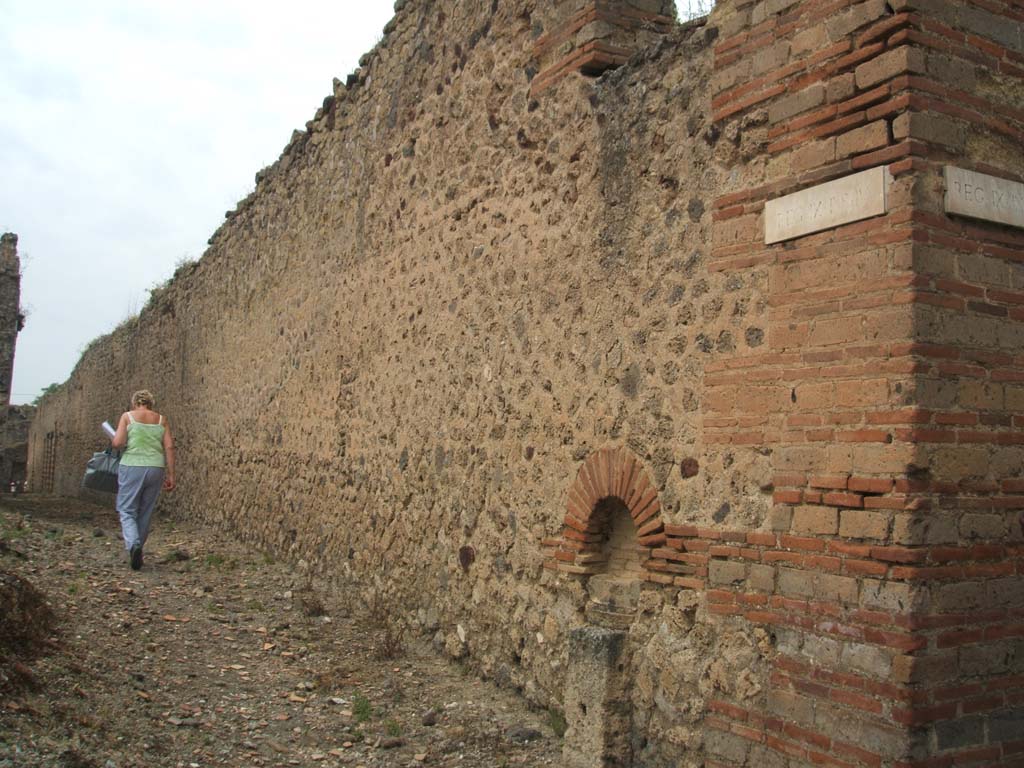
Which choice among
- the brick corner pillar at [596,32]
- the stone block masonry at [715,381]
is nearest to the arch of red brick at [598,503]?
the stone block masonry at [715,381]

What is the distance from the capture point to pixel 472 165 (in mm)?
5992

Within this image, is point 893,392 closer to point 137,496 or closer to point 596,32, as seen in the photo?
point 596,32

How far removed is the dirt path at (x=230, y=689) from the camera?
4.23 meters

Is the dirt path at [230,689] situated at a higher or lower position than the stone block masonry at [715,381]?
lower

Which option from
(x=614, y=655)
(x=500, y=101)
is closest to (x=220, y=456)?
(x=500, y=101)

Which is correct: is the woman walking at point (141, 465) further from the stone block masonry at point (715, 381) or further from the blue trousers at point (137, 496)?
the stone block masonry at point (715, 381)

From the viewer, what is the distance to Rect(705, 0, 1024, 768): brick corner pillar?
3193mm

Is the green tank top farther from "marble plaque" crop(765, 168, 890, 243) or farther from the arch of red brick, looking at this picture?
"marble plaque" crop(765, 168, 890, 243)

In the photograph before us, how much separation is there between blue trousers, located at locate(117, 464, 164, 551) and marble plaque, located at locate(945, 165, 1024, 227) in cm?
691

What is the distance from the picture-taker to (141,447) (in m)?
8.46

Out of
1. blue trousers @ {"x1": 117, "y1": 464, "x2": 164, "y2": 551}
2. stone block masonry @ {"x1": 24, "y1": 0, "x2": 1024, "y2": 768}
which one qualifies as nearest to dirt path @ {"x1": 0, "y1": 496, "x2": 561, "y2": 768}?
stone block masonry @ {"x1": 24, "y1": 0, "x2": 1024, "y2": 768}

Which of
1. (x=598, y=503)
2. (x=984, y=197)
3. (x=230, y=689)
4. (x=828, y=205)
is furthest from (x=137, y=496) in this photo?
(x=984, y=197)

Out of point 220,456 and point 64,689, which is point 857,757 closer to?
point 64,689

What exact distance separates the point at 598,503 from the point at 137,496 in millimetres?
5236
